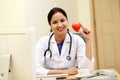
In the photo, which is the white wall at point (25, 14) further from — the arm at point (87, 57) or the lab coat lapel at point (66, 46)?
the arm at point (87, 57)

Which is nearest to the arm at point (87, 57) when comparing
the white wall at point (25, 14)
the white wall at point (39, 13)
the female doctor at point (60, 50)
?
the female doctor at point (60, 50)

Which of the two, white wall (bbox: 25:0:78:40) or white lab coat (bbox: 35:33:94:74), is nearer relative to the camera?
white lab coat (bbox: 35:33:94:74)

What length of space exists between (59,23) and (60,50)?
26cm

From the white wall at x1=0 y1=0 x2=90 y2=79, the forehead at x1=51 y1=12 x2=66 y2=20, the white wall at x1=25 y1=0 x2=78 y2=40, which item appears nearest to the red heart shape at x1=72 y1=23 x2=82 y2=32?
the forehead at x1=51 y1=12 x2=66 y2=20

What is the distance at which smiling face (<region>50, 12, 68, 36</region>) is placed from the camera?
235cm

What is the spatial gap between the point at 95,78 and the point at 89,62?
1.98 ft

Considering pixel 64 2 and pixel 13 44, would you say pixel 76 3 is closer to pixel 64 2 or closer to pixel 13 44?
pixel 64 2

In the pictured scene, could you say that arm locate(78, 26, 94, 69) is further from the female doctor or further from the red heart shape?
the red heart shape

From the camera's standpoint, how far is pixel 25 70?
137 centimetres

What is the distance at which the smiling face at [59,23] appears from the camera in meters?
2.35

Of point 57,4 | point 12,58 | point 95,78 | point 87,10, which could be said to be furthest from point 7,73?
point 87,10

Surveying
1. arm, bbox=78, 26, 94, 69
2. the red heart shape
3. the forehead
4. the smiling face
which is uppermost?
the forehead

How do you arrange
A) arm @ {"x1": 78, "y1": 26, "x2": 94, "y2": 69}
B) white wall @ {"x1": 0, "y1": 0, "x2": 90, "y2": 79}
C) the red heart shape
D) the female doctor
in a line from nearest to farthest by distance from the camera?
the red heart shape, arm @ {"x1": 78, "y1": 26, "x2": 94, "y2": 69}, the female doctor, white wall @ {"x1": 0, "y1": 0, "x2": 90, "y2": 79}

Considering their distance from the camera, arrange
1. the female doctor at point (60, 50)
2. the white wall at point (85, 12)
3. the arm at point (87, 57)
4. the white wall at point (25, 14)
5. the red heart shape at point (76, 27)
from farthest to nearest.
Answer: the white wall at point (85, 12), the white wall at point (25, 14), the female doctor at point (60, 50), the arm at point (87, 57), the red heart shape at point (76, 27)
